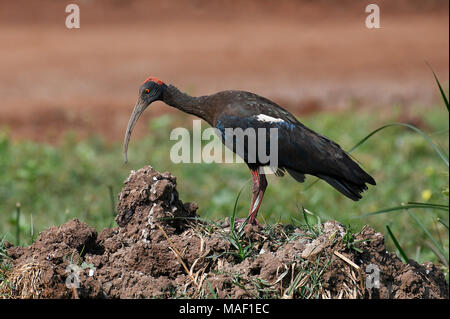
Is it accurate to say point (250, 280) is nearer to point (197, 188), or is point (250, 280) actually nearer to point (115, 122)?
point (197, 188)

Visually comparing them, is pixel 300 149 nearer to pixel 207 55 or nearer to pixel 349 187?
pixel 349 187

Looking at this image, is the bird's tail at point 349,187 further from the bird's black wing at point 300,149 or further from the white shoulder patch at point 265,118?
the white shoulder patch at point 265,118

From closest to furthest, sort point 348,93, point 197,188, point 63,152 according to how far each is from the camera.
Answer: point 197,188, point 63,152, point 348,93

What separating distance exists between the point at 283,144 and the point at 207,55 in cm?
1006

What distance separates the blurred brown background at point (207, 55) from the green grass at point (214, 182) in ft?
5.07

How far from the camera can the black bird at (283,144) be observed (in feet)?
15.4

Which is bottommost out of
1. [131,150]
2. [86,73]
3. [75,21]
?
[131,150]

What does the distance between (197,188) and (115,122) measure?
12.7 ft

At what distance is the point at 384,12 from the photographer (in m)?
17.3

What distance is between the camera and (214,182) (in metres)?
8.20

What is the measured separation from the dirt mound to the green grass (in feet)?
7.02

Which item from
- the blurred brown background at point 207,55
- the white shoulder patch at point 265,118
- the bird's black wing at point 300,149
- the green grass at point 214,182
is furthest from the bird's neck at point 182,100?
the blurred brown background at point 207,55

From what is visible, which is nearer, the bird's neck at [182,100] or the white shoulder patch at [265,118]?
the white shoulder patch at [265,118]

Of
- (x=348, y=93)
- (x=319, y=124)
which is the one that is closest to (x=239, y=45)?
(x=348, y=93)
